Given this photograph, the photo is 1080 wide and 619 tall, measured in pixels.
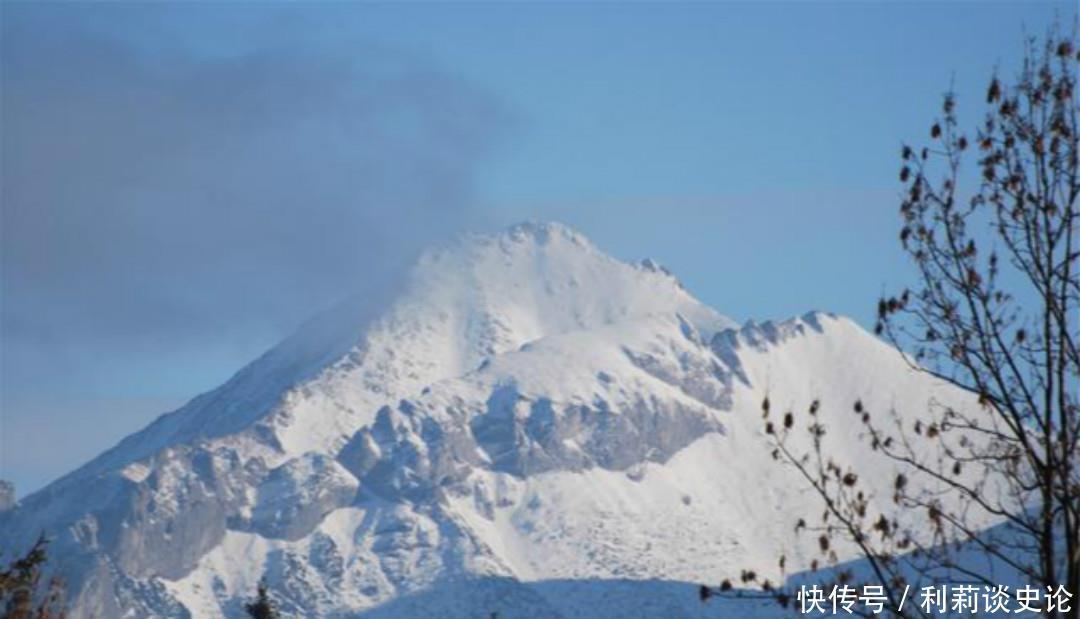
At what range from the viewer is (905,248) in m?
26.5

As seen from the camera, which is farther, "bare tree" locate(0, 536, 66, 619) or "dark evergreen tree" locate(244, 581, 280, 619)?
"dark evergreen tree" locate(244, 581, 280, 619)

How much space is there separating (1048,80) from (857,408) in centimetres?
432

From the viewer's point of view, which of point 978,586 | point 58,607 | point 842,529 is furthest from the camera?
point 58,607

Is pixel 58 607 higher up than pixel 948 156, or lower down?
lower down

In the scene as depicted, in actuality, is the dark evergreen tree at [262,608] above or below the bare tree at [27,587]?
above

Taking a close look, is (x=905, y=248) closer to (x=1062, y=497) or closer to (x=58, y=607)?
(x=1062, y=497)

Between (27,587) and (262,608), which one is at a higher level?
(262,608)

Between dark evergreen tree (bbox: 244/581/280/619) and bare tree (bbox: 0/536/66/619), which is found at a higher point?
dark evergreen tree (bbox: 244/581/280/619)

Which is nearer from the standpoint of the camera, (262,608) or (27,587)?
(27,587)

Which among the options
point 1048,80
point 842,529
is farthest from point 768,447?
point 1048,80

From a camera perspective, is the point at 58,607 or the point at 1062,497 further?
the point at 58,607

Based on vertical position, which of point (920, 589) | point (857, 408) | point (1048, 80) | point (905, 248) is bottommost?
point (920, 589)

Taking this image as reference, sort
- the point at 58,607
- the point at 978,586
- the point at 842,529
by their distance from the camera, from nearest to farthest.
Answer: the point at 842,529, the point at 978,586, the point at 58,607

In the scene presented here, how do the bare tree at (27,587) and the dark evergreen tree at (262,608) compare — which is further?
the dark evergreen tree at (262,608)
